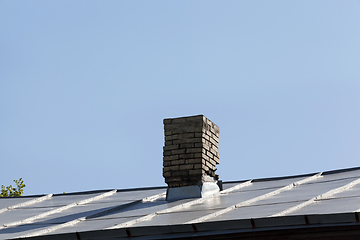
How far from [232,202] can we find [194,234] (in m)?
2.06

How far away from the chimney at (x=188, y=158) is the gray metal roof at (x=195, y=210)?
0.33 meters

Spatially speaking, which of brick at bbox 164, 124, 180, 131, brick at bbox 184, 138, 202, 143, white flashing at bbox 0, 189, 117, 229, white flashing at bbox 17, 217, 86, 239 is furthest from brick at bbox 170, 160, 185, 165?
white flashing at bbox 0, 189, 117, 229

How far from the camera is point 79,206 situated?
31.5 ft

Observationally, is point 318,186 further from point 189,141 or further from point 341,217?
point 341,217

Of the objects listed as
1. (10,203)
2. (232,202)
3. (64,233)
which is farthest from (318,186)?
(10,203)

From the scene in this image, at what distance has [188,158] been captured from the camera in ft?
29.9

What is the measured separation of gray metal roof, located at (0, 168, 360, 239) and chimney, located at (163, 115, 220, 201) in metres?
0.33

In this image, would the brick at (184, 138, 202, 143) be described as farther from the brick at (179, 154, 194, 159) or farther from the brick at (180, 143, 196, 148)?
the brick at (179, 154, 194, 159)

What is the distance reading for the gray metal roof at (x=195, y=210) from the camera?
5.84 m

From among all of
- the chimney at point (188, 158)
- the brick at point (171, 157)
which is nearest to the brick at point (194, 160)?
the chimney at point (188, 158)

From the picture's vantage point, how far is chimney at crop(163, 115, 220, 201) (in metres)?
8.97

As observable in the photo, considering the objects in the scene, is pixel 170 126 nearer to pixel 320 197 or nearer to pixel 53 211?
pixel 53 211

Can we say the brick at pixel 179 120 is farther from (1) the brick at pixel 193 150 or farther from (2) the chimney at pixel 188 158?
(1) the brick at pixel 193 150

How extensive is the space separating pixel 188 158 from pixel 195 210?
1847mm
